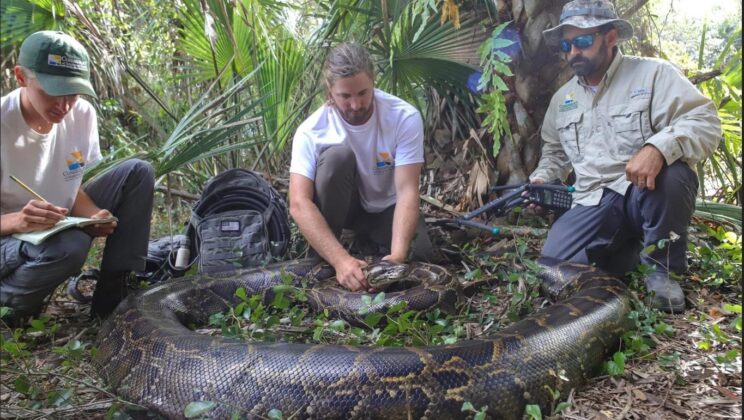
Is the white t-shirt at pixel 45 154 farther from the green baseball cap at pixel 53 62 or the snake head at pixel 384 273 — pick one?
the snake head at pixel 384 273

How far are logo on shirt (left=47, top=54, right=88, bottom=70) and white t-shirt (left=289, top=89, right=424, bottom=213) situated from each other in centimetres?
182

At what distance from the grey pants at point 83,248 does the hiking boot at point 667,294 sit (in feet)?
12.5

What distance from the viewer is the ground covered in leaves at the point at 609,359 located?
276cm

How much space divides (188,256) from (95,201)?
3.84 feet

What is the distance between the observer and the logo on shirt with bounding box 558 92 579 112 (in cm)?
495

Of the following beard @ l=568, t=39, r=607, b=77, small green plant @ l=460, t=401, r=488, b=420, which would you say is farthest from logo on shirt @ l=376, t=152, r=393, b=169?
small green plant @ l=460, t=401, r=488, b=420

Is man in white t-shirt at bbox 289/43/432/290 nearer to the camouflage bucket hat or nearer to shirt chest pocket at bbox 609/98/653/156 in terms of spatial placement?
the camouflage bucket hat

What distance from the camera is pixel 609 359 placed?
3.33 metres

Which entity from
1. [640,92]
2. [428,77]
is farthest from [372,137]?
[640,92]

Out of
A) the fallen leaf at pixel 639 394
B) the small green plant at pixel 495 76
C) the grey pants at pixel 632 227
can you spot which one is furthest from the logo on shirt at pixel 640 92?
the fallen leaf at pixel 639 394

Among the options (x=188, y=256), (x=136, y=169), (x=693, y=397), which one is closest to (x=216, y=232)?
(x=188, y=256)

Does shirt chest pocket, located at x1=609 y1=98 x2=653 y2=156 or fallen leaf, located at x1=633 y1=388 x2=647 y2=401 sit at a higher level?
shirt chest pocket, located at x1=609 y1=98 x2=653 y2=156

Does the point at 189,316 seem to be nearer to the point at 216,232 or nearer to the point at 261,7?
the point at 216,232

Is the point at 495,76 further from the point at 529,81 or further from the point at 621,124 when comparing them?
the point at 621,124
